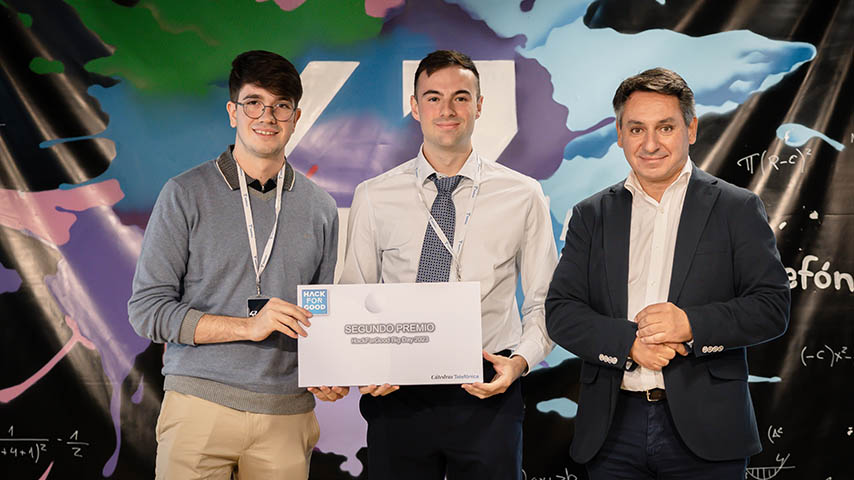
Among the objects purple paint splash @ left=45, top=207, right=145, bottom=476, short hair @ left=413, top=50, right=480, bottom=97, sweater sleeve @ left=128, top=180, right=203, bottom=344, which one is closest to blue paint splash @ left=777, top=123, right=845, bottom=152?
short hair @ left=413, top=50, right=480, bottom=97

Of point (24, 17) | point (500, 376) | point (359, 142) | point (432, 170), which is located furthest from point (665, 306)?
point (24, 17)

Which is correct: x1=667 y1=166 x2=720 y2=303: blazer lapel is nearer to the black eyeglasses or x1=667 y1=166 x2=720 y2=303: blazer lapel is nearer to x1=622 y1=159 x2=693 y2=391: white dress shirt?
x1=622 y1=159 x2=693 y2=391: white dress shirt

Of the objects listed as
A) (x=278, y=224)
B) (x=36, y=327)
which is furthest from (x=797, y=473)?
(x=36, y=327)

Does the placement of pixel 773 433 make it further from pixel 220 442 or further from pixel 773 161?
pixel 220 442

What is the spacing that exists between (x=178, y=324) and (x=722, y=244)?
1.65 meters

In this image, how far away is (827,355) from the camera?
140 inches

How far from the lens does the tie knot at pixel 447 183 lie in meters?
2.41

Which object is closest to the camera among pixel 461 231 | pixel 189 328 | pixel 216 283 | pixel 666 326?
pixel 666 326

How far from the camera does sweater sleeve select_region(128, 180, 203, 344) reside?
215cm

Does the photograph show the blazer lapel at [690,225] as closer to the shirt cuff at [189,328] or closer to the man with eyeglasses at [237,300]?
the man with eyeglasses at [237,300]

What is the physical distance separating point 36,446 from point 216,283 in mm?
2021

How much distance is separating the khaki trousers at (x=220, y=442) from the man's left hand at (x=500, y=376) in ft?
2.04

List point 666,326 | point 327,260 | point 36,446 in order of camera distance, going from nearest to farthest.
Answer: point 666,326
point 327,260
point 36,446

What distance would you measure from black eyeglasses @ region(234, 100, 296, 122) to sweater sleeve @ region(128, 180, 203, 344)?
340mm
